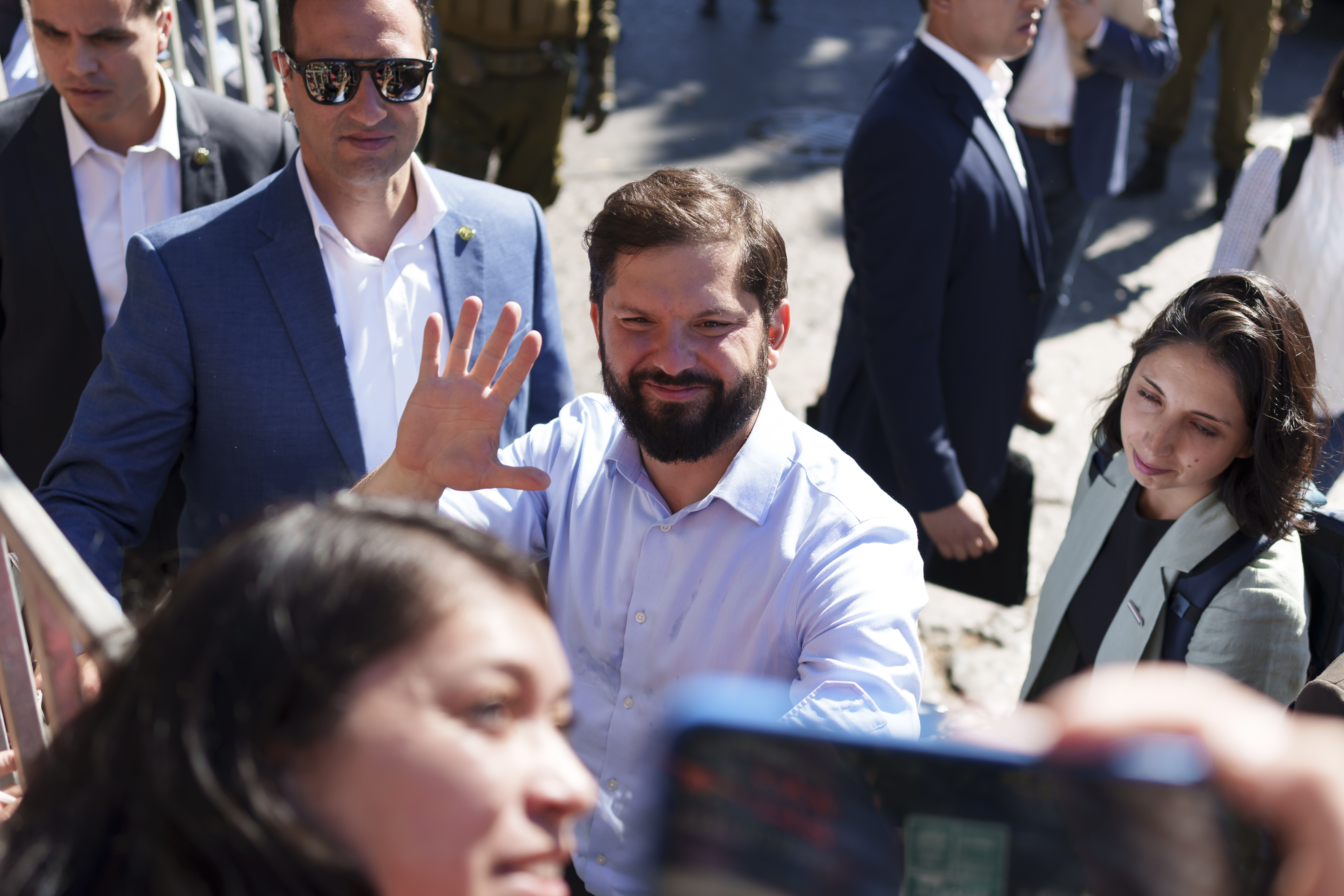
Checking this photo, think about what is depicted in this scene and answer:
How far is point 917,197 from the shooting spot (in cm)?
298

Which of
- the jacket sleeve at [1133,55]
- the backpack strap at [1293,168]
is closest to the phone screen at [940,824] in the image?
the backpack strap at [1293,168]

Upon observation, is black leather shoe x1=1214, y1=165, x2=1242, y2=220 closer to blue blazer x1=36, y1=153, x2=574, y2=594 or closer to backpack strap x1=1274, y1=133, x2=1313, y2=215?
backpack strap x1=1274, y1=133, x2=1313, y2=215

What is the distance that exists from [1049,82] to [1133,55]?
391mm

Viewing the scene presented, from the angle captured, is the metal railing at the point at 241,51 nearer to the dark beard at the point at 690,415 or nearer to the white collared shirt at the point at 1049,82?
the dark beard at the point at 690,415

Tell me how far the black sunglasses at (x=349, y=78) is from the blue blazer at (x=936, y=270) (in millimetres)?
1287

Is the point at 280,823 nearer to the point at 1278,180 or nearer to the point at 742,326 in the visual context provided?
the point at 742,326

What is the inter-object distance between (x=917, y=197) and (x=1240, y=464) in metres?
1.13

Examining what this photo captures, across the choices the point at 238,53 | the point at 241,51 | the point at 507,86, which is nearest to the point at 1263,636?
the point at 241,51

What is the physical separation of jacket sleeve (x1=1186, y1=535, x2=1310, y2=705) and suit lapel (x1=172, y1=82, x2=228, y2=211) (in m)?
2.61

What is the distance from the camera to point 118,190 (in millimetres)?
2855

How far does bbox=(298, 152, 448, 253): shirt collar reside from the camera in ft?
7.99

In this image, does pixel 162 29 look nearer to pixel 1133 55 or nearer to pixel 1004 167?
pixel 1004 167

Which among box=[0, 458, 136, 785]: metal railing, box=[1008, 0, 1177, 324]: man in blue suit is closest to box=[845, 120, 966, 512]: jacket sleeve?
box=[1008, 0, 1177, 324]: man in blue suit

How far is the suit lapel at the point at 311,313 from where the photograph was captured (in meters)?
2.36
